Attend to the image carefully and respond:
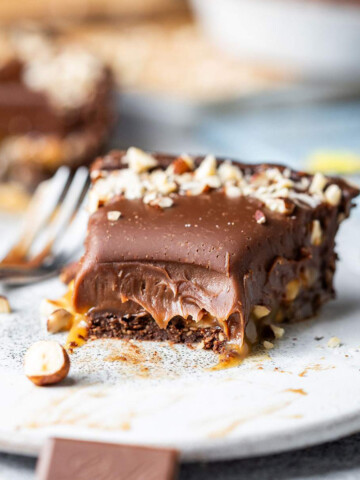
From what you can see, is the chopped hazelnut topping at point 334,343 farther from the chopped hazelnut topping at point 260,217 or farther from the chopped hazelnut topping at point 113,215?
the chopped hazelnut topping at point 113,215

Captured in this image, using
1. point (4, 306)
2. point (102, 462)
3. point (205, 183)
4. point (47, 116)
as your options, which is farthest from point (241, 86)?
point (102, 462)

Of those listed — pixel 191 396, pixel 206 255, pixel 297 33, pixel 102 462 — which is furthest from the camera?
pixel 297 33

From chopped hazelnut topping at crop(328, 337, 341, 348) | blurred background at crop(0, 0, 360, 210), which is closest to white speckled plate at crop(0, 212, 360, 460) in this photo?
chopped hazelnut topping at crop(328, 337, 341, 348)

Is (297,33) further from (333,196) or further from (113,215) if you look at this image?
(113,215)

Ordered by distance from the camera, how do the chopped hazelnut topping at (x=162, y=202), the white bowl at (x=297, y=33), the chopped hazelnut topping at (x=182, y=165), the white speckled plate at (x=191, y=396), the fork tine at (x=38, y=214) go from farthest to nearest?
1. the white bowl at (x=297, y=33)
2. the fork tine at (x=38, y=214)
3. the chopped hazelnut topping at (x=182, y=165)
4. the chopped hazelnut topping at (x=162, y=202)
5. the white speckled plate at (x=191, y=396)

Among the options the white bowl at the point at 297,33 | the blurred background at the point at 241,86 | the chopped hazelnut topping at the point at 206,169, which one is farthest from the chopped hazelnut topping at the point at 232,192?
the white bowl at the point at 297,33

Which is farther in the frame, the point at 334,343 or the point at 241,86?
the point at 241,86

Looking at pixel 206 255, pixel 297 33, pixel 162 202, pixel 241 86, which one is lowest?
pixel 206 255
